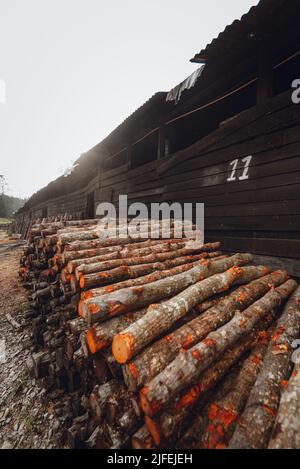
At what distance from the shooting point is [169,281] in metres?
2.87

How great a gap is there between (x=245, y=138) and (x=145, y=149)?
5.55m

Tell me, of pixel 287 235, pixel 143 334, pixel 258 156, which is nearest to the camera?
pixel 143 334

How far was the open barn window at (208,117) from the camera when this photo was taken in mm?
5480

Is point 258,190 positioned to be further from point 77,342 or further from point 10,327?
point 10,327

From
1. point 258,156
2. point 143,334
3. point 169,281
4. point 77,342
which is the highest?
point 258,156

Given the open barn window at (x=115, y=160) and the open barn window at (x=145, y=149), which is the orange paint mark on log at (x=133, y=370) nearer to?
the open barn window at (x=145, y=149)

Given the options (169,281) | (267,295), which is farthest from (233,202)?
(169,281)

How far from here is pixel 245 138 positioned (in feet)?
14.4

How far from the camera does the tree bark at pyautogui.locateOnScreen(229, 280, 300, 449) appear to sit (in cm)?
148

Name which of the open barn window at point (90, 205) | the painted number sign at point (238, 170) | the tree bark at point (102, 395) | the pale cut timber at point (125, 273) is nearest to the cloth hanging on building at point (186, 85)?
the painted number sign at point (238, 170)

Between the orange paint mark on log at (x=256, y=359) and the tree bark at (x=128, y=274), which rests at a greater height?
the tree bark at (x=128, y=274)

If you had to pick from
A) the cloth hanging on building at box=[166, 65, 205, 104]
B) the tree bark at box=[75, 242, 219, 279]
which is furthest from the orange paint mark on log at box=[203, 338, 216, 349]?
the cloth hanging on building at box=[166, 65, 205, 104]

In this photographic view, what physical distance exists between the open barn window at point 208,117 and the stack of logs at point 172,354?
3785 mm

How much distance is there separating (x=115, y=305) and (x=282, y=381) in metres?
1.60
